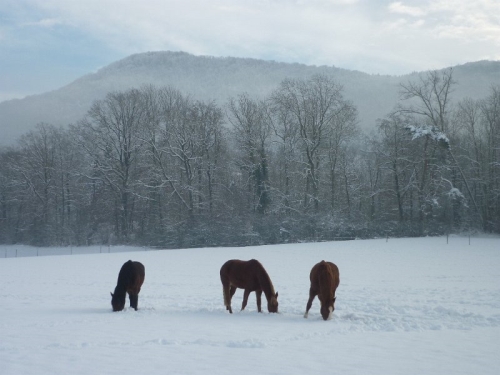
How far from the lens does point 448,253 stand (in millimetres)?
27500

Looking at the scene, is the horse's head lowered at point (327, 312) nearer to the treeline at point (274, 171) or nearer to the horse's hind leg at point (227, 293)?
the horse's hind leg at point (227, 293)

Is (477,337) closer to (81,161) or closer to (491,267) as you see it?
(491,267)

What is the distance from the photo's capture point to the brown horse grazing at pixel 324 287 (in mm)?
10727

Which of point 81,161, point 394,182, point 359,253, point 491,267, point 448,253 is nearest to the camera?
point 491,267

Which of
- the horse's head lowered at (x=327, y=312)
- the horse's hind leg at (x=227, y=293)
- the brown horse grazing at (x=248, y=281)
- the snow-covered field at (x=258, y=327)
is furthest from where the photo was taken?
the horse's hind leg at (x=227, y=293)

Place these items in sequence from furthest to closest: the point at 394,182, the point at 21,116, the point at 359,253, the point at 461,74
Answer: the point at 21,116 → the point at 461,74 → the point at 394,182 → the point at 359,253

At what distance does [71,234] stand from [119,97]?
14.8 meters

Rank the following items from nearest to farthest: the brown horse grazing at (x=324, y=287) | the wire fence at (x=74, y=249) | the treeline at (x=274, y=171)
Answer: the brown horse grazing at (x=324, y=287) < the treeline at (x=274, y=171) < the wire fence at (x=74, y=249)

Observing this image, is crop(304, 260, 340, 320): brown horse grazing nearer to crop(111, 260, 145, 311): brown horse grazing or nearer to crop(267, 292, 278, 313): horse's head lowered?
crop(267, 292, 278, 313): horse's head lowered

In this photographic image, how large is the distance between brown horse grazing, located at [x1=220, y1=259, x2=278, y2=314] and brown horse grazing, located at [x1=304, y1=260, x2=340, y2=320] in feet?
3.21

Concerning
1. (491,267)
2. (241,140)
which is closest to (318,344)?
(491,267)

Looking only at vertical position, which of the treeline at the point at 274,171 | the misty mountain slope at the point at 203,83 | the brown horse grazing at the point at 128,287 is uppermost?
the misty mountain slope at the point at 203,83

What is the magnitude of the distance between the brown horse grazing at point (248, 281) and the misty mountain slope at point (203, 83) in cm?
5953

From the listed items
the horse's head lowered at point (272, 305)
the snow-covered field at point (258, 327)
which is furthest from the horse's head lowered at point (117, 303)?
the horse's head lowered at point (272, 305)
